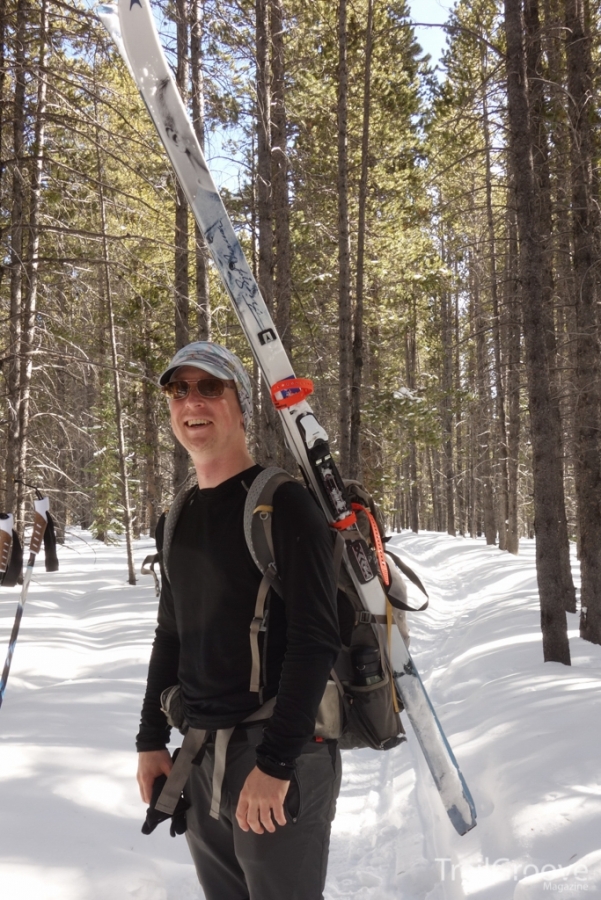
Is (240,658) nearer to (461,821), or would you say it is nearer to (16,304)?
(461,821)

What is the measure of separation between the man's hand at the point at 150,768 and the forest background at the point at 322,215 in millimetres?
4640

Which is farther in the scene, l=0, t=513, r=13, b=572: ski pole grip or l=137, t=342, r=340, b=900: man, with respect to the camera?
l=0, t=513, r=13, b=572: ski pole grip

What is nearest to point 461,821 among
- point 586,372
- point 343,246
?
point 586,372

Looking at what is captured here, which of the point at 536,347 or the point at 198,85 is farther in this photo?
the point at 198,85

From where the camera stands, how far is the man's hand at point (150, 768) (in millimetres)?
2350

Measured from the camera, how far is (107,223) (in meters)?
13.8

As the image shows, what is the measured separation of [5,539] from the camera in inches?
171

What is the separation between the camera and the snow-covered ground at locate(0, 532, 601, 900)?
3.31m

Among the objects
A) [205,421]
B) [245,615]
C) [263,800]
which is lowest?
[263,800]

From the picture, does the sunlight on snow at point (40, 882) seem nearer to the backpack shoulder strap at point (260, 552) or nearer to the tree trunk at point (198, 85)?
the backpack shoulder strap at point (260, 552)

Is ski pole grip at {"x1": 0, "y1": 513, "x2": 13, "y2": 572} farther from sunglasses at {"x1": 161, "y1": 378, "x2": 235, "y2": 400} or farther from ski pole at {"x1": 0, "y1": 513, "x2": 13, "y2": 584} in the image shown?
sunglasses at {"x1": 161, "y1": 378, "x2": 235, "y2": 400}

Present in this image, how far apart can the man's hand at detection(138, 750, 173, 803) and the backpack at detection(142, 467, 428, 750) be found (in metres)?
0.19

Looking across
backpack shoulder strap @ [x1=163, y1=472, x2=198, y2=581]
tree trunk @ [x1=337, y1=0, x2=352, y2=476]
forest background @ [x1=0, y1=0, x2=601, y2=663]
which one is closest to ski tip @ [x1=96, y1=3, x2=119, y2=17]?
forest background @ [x1=0, y1=0, x2=601, y2=663]

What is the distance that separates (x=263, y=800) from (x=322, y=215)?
569 inches
